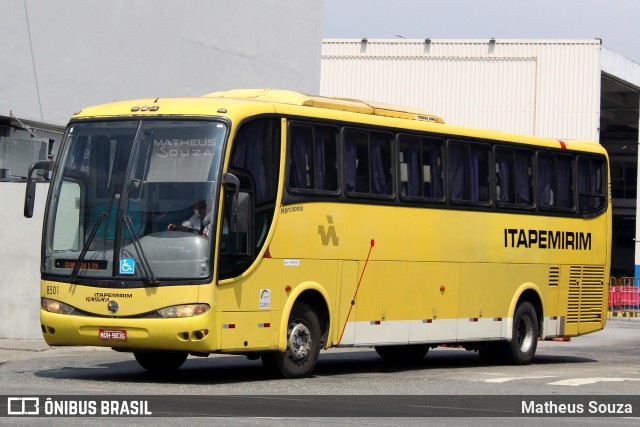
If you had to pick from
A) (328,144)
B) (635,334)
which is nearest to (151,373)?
(328,144)

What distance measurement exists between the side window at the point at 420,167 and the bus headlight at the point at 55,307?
5.20 meters

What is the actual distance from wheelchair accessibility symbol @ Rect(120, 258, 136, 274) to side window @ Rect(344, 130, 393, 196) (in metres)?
3.48

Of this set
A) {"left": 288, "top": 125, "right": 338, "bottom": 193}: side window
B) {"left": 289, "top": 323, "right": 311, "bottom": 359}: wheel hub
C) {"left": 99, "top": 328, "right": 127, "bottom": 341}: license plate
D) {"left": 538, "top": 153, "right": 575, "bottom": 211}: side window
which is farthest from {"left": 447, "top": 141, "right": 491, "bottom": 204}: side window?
{"left": 99, "top": 328, "right": 127, "bottom": 341}: license plate

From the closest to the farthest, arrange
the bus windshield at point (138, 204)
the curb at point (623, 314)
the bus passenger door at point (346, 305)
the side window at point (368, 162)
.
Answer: the bus windshield at point (138, 204)
the bus passenger door at point (346, 305)
the side window at point (368, 162)
the curb at point (623, 314)

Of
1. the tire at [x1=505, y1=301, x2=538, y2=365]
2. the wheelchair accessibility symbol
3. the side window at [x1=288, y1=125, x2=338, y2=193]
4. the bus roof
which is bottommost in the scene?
the tire at [x1=505, y1=301, x2=538, y2=365]

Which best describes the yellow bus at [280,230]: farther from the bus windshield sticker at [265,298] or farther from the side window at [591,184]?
the side window at [591,184]

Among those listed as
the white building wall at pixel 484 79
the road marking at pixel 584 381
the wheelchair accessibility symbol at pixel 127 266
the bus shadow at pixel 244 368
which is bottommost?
the bus shadow at pixel 244 368

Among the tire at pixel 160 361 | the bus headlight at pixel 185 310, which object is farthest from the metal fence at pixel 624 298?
the bus headlight at pixel 185 310

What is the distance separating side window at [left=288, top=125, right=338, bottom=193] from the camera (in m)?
17.4

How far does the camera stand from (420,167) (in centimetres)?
1986

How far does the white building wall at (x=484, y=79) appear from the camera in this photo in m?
50.6

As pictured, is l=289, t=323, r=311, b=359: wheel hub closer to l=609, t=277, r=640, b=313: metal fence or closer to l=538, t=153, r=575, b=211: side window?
l=538, t=153, r=575, b=211: side window

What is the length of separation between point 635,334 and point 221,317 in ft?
70.7

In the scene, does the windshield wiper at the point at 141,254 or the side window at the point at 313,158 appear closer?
the windshield wiper at the point at 141,254
